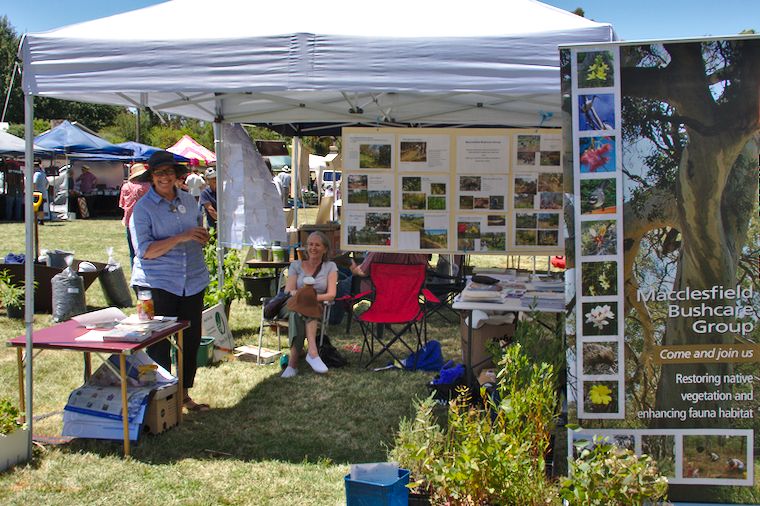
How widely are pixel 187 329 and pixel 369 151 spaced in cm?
189

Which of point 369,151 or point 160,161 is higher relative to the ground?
point 369,151

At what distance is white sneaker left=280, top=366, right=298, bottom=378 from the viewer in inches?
228

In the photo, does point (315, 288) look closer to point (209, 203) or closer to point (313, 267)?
point (313, 267)

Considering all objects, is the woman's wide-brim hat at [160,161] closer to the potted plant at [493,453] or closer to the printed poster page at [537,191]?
the potted plant at [493,453]

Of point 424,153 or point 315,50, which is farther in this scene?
point 424,153

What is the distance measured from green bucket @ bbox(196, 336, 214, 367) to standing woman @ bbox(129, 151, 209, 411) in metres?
1.15

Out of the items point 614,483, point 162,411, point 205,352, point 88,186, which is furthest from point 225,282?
point 88,186

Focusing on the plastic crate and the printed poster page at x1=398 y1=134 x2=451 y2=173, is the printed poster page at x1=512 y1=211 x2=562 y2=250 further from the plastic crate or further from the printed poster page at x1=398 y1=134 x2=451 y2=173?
the plastic crate

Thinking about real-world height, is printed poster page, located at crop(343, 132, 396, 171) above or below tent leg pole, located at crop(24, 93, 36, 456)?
above

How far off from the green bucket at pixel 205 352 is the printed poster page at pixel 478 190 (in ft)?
7.29

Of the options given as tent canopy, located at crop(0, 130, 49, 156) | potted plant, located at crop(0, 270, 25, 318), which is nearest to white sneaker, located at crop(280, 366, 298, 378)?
potted plant, located at crop(0, 270, 25, 318)

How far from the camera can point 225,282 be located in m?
7.14

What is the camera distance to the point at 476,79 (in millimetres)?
3715

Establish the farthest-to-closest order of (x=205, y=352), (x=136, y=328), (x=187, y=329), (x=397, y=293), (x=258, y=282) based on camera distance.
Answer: (x=258, y=282) < (x=397, y=293) < (x=205, y=352) < (x=187, y=329) < (x=136, y=328)
